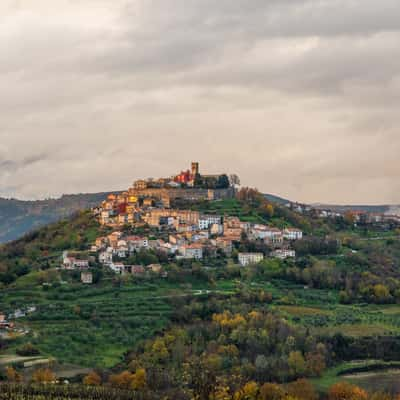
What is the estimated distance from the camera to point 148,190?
94312 mm

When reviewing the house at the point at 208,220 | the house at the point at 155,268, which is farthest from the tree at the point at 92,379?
the house at the point at 208,220

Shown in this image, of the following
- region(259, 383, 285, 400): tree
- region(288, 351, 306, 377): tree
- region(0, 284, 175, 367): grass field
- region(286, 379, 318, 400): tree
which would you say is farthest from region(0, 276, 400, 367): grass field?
region(259, 383, 285, 400): tree

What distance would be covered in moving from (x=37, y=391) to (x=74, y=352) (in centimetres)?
966

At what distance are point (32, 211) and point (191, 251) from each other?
84.9m

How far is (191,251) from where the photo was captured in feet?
242

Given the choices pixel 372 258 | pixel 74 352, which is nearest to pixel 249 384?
pixel 74 352

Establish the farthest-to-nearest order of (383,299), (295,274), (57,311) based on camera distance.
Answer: (295,274)
(383,299)
(57,311)

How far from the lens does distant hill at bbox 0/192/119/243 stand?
462 ft

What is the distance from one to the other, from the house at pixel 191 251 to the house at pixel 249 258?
10.1ft

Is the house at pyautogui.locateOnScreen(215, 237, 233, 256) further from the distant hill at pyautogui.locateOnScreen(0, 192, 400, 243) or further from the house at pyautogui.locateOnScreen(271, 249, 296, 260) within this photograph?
the distant hill at pyautogui.locateOnScreen(0, 192, 400, 243)

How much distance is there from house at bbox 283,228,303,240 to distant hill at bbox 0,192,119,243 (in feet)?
183

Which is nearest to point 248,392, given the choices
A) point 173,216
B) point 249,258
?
point 249,258

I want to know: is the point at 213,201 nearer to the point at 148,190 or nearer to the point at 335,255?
the point at 148,190

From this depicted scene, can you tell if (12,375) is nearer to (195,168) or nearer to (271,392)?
(271,392)
